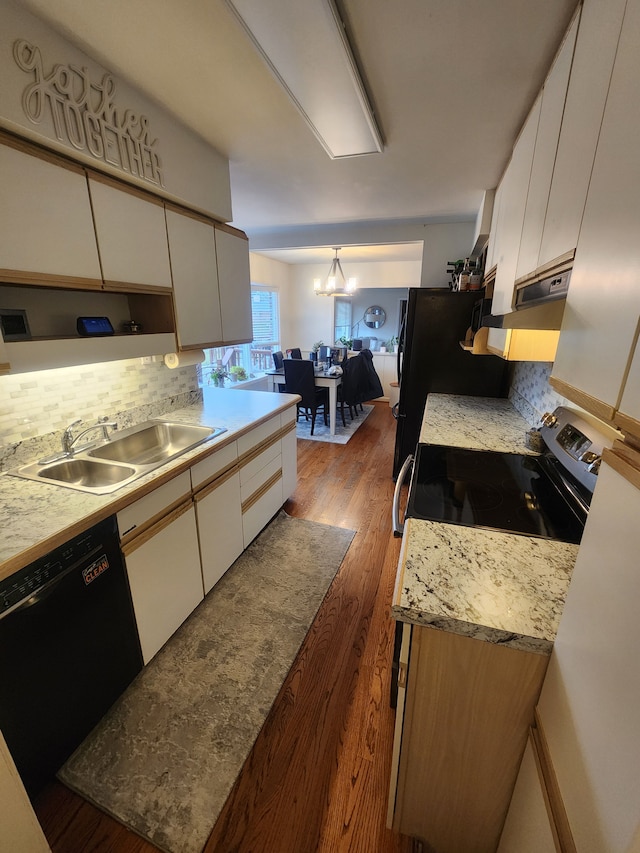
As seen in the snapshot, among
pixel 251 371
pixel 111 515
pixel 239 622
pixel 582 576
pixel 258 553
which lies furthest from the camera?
pixel 251 371

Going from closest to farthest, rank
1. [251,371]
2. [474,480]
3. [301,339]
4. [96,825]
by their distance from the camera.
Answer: [96,825]
[474,480]
[251,371]
[301,339]

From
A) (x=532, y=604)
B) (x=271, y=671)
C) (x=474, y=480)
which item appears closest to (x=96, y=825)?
(x=271, y=671)

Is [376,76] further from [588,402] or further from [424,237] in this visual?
[424,237]

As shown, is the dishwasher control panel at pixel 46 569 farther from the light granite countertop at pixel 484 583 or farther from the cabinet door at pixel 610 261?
the cabinet door at pixel 610 261

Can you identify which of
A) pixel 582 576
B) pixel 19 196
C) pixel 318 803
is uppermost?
pixel 19 196

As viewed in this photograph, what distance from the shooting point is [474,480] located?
138cm

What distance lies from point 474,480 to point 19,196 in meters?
1.93

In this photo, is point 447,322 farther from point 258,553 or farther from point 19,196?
point 19,196

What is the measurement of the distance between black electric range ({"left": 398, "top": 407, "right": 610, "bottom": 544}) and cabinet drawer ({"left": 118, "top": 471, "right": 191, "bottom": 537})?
40.1 inches

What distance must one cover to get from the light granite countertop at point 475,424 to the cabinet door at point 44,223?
67.7 inches

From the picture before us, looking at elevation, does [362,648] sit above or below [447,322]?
below

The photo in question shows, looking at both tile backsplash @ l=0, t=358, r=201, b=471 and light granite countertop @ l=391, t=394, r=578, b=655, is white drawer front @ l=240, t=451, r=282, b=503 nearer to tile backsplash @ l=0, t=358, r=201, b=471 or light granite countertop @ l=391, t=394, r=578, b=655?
tile backsplash @ l=0, t=358, r=201, b=471

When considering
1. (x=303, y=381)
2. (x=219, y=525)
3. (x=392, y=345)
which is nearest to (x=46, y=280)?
(x=219, y=525)

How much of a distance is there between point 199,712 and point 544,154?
2.40 meters
